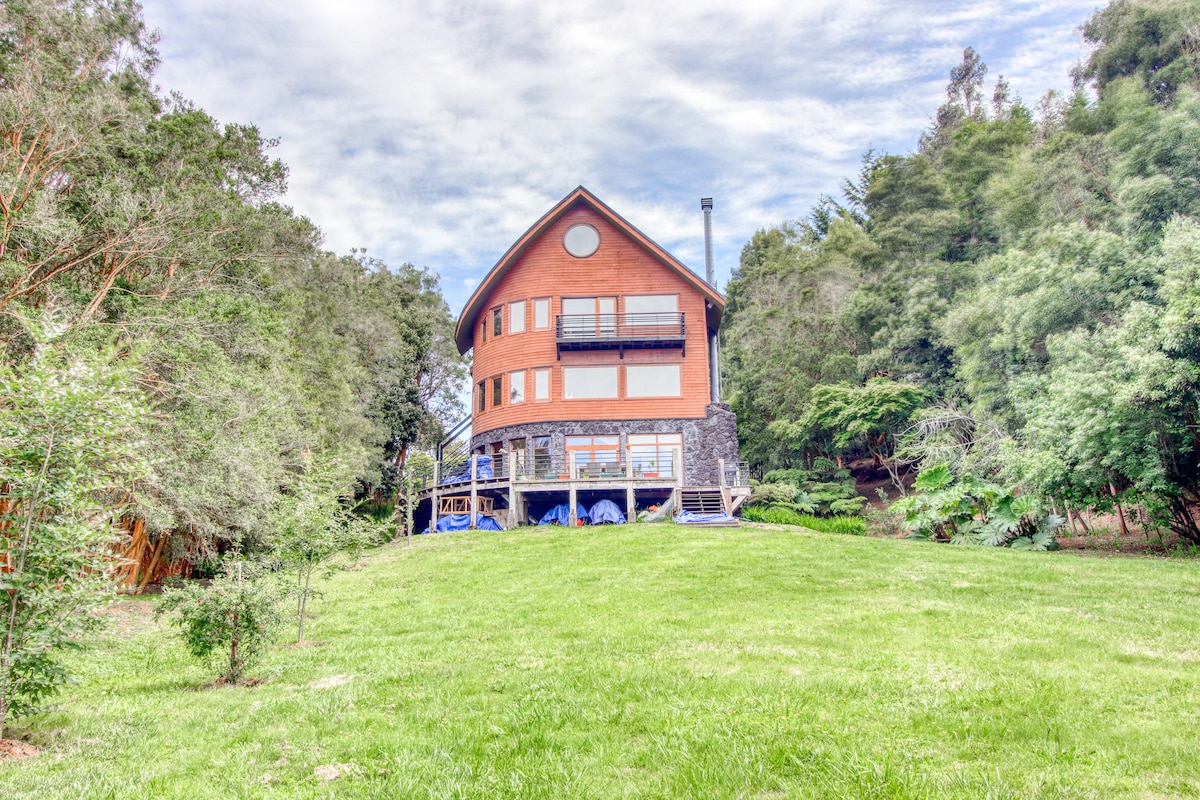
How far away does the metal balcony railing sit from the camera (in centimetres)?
2536

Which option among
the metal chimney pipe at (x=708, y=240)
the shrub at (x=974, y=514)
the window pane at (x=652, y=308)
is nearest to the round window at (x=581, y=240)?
the window pane at (x=652, y=308)

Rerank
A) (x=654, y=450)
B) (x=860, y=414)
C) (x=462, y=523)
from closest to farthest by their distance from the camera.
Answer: (x=462, y=523) < (x=654, y=450) < (x=860, y=414)

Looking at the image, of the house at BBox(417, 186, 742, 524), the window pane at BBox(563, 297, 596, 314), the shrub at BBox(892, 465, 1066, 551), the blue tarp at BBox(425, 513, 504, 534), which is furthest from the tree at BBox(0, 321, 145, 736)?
the window pane at BBox(563, 297, 596, 314)

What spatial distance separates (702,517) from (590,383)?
7589 millimetres

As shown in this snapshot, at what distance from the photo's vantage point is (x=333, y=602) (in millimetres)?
11961

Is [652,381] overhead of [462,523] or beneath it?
overhead

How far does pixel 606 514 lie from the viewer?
72.7 ft

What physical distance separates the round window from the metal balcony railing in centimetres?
274

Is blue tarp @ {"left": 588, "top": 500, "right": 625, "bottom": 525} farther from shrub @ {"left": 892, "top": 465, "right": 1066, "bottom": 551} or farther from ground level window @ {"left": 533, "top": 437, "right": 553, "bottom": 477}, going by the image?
shrub @ {"left": 892, "top": 465, "right": 1066, "bottom": 551}

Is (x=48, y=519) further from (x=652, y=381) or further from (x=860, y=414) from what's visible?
(x=860, y=414)

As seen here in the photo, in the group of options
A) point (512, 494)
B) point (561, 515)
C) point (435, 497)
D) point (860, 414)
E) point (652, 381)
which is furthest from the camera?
point (860, 414)

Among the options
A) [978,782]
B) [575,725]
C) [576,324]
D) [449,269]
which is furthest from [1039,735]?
[449,269]

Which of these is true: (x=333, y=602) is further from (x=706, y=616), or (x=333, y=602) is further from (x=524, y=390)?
(x=524, y=390)

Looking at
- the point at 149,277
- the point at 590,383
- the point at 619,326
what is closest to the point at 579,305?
the point at 619,326
